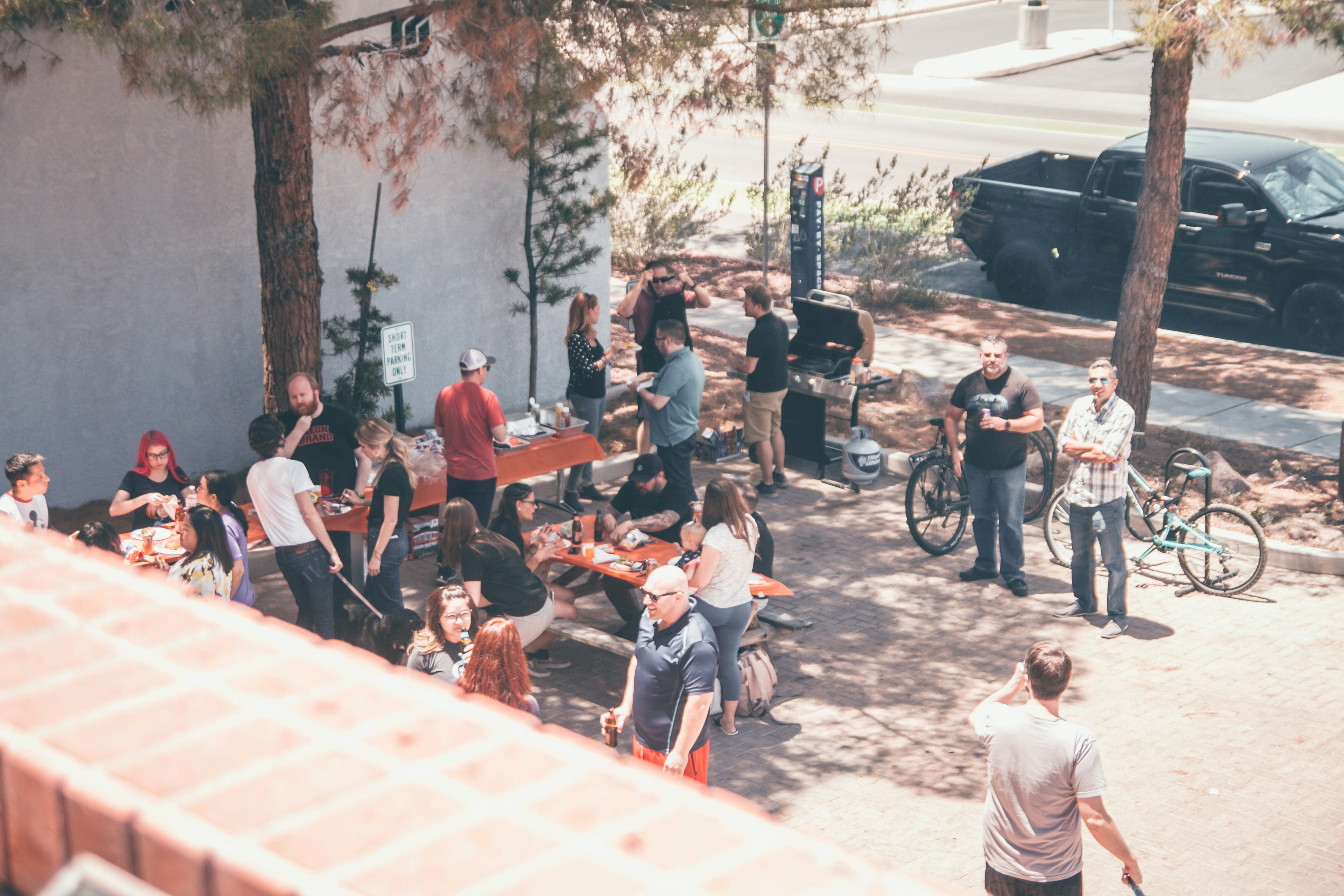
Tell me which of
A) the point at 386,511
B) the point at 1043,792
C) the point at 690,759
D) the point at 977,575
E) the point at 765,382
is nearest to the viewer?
the point at 1043,792

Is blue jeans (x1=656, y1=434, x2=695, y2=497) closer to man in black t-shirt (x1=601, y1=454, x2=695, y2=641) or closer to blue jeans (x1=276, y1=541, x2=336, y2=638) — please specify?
man in black t-shirt (x1=601, y1=454, x2=695, y2=641)

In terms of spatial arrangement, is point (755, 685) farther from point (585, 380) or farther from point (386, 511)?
point (585, 380)

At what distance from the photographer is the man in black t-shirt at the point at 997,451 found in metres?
9.94

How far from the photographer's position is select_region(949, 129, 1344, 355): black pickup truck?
49.8 feet

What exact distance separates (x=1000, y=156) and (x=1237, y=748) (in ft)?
66.0

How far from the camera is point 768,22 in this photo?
34.0 ft

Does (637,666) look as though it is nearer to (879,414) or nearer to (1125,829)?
(1125,829)

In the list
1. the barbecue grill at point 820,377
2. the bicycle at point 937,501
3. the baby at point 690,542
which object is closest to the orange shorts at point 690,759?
the baby at point 690,542

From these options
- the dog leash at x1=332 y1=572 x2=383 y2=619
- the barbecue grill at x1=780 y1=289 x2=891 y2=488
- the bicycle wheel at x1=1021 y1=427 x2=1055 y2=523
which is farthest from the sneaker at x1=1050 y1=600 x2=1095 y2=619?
the dog leash at x1=332 y1=572 x2=383 y2=619

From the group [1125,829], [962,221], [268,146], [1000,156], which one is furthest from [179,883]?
[1000,156]

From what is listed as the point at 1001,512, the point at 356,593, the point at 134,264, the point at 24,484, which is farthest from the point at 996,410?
the point at 134,264

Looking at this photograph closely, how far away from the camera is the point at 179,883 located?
1.19m

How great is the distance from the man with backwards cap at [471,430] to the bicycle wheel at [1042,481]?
14.5ft

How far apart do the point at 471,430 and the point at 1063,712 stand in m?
4.52
